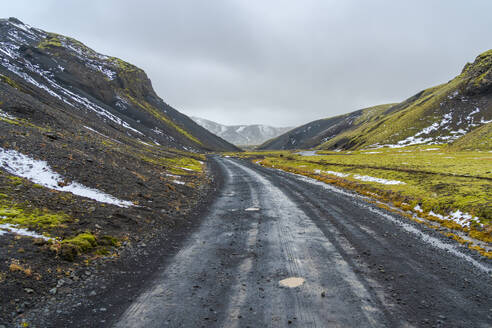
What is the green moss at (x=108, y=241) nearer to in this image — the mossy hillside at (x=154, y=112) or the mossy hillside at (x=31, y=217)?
the mossy hillside at (x=31, y=217)

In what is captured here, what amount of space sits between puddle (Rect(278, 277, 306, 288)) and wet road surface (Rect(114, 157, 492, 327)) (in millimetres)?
29

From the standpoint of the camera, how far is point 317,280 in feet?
25.4

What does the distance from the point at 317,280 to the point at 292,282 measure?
2.65 ft

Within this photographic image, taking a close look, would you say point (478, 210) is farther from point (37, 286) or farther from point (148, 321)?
point (37, 286)

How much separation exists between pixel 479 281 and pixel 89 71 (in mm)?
153990

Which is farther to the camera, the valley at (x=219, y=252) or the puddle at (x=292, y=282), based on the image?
the puddle at (x=292, y=282)

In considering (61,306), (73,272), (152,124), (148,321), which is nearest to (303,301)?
(148,321)

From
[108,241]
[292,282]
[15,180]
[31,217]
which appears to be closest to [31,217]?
[31,217]

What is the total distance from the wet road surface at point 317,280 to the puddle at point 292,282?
0.03 metres

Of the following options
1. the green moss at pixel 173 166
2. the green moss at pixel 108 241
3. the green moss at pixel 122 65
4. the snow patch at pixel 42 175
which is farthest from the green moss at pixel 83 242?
the green moss at pixel 122 65

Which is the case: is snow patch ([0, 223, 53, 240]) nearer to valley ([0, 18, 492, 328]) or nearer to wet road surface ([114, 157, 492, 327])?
valley ([0, 18, 492, 328])

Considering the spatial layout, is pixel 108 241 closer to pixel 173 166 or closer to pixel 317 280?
pixel 317 280

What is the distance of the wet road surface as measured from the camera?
19.5 ft

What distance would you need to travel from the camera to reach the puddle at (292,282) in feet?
24.3
